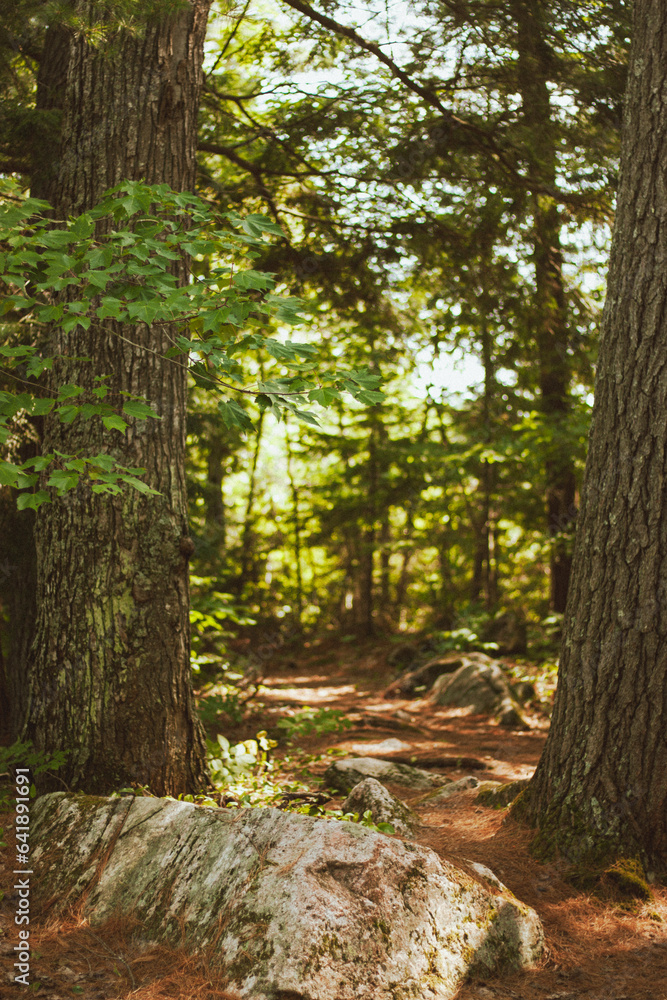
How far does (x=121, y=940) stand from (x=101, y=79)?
4637 millimetres

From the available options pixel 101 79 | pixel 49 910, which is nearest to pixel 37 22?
pixel 101 79

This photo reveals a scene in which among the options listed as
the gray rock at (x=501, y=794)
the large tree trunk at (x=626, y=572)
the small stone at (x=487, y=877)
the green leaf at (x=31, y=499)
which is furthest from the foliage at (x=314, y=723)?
the green leaf at (x=31, y=499)

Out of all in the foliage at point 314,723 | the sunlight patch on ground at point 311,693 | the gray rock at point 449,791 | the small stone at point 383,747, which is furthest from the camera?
the sunlight patch on ground at point 311,693

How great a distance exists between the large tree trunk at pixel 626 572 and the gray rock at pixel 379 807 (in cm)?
70

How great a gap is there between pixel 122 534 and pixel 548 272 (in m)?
5.19

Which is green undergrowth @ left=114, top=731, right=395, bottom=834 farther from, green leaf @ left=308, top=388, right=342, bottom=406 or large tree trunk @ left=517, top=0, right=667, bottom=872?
green leaf @ left=308, top=388, right=342, bottom=406

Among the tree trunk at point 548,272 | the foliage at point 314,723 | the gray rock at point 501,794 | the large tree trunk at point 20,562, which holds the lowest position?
the gray rock at point 501,794

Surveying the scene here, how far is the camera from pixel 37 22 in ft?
12.2

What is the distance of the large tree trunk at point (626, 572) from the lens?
321 centimetres

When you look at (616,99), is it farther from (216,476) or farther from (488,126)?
(216,476)

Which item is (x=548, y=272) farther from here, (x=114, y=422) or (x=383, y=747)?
(x=114, y=422)

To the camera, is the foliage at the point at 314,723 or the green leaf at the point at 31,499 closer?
the green leaf at the point at 31,499

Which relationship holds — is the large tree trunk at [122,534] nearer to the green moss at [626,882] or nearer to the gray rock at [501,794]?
the gray rock at [501,794]
